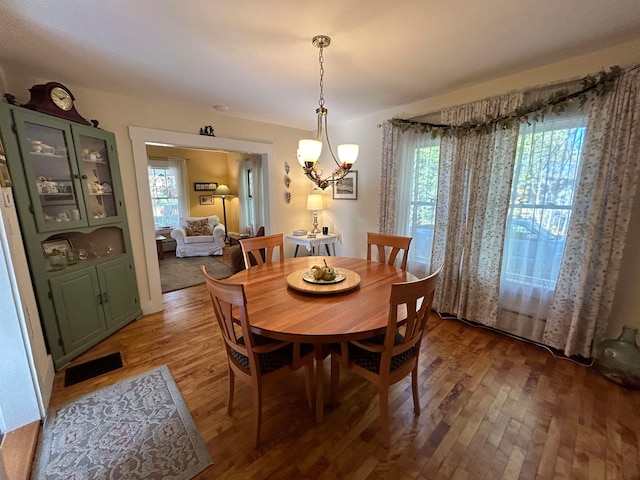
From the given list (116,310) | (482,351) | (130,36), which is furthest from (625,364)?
(116,310)

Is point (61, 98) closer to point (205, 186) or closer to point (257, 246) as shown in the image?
point (257, 246)

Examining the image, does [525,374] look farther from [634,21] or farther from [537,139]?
[634,21]

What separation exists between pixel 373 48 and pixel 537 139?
5.24 feet

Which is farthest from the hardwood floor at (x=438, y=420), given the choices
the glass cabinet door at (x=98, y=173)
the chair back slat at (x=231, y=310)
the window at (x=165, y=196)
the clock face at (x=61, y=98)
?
the window at (x=165, y=196)

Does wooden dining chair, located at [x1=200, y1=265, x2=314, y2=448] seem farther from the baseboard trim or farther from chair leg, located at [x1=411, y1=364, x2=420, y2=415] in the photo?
the baseboard trim

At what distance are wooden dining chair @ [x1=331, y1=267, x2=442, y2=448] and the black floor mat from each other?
1.92m

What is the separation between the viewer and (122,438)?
1508 millimetres

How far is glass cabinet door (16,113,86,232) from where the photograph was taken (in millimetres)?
1958

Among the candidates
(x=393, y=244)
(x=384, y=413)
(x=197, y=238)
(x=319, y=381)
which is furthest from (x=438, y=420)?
(x=197, y=238)

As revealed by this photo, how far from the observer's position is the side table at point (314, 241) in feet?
12.7

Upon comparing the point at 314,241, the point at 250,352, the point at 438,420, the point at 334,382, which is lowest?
the point at 438,420

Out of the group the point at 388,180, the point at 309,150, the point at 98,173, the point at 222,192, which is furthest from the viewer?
the point at 222,192

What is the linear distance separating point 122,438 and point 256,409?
2.75 feet

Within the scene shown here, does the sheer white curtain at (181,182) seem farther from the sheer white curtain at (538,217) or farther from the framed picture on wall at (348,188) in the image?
the sheer white curtain at (538,217)
